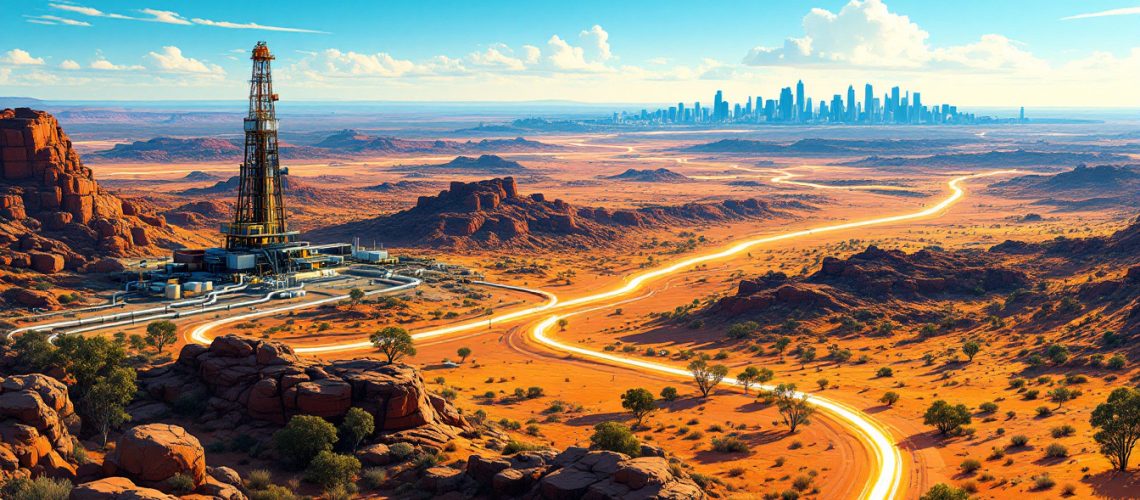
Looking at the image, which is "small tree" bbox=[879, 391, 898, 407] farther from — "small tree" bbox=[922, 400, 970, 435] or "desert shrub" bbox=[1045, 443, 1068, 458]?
"desert shrub" bbox=[1045, 443, 1068, 458]

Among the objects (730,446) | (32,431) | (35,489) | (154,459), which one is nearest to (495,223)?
(730,446)

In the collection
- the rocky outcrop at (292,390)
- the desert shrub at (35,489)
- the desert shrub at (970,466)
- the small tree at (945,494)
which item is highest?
the desert shrub at (35,489)

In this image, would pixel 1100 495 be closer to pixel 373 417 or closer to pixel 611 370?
pixel 373 417

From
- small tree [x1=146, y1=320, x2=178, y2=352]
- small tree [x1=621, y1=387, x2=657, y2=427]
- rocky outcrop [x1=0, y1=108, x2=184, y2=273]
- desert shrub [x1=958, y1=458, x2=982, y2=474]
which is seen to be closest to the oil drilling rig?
rocky outcrop [x1=0, y1=108, x2=184, y2=273]

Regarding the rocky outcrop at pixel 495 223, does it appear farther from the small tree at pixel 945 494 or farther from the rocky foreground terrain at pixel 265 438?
the small tree at pixel 945 494

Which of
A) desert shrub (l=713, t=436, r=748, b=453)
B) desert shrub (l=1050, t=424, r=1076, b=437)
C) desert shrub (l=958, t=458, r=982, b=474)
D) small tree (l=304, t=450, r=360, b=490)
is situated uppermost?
small tree (l=304, t=450, r=360, b=490)

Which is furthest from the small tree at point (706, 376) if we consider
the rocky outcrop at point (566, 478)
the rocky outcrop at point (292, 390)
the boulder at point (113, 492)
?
Result: the boulder at point (113, 492)

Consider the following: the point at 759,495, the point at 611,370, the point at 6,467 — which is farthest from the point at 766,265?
the point at 6,467
